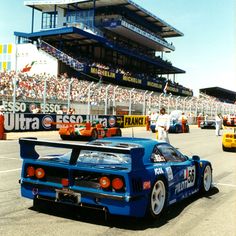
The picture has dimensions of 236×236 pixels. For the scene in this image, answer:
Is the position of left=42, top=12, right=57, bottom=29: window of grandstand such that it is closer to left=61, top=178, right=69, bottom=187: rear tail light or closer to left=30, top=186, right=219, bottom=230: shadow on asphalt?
left=30, top=186, right=219, bottom=230: shadow on asphalt

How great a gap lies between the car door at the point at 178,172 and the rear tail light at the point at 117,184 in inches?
43.2

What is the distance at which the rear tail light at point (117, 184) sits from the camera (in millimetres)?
4535

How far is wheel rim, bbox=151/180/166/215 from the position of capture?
16.4 ft

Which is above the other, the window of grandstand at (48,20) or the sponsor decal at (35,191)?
the window of grandstand at (48,20)

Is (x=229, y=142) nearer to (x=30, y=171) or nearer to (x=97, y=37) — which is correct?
(x=30, y=171)

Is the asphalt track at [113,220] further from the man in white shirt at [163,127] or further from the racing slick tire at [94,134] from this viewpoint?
the racing slick tire at [94,134]

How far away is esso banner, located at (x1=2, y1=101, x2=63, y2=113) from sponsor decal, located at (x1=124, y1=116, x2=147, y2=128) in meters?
7.76

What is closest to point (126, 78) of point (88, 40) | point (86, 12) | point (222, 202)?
point (88, 40)

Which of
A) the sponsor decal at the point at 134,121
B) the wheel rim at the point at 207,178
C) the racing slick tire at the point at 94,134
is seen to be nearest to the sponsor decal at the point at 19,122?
the racing slick tire at the point at 94,134

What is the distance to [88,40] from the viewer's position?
49938 millimetres

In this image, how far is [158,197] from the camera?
514 cm

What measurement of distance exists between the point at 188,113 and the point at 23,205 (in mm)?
37700

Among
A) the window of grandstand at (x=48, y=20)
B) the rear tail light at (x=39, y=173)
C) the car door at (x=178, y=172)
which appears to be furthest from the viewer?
the window of grandstand at (x=48, y=20)

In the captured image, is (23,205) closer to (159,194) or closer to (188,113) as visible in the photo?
(159,194)
